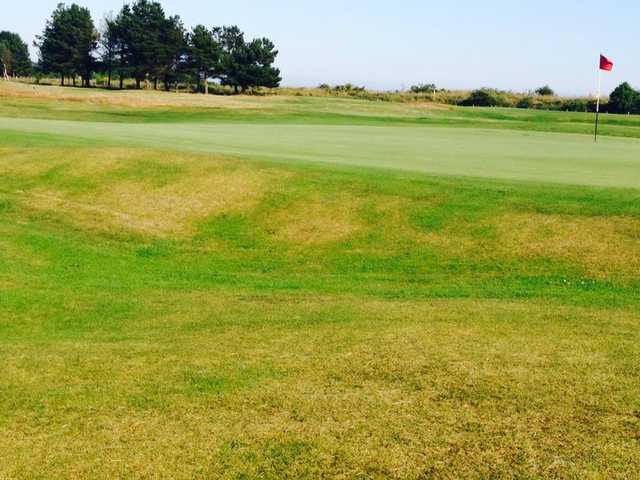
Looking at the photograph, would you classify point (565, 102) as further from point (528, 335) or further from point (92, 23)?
point (528, 335)

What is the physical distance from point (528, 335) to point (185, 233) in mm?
8962

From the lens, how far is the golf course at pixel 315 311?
5.17m

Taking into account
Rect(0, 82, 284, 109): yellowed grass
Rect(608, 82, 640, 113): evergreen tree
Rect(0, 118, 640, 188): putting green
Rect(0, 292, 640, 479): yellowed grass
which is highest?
Rect(608, 82, 640, 113): evergreen tree

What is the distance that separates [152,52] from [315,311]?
93.4 m

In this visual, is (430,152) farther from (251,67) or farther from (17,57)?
(17,57)

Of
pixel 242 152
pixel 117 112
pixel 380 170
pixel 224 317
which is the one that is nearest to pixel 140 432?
pixel 224 317

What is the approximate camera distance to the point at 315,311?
9469mm

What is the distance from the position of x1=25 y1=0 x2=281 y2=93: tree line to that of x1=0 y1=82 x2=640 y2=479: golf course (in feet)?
256

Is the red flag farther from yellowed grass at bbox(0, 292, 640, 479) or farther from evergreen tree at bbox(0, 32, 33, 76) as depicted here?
evergreen tree at bbox(0, 32, 33, 76)

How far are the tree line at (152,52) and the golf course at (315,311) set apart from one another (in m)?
78.1

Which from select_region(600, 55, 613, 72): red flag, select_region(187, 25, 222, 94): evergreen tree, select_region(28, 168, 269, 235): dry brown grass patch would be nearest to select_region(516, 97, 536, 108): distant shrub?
select_region(187, 25, 222, 94): evergreen tree

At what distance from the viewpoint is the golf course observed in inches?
203

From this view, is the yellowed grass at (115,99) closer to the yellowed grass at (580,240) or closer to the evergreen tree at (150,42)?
the evergreen tree at (150,42)

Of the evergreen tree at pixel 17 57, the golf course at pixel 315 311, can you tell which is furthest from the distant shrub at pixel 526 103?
the evergreen tree at pixel 17 57
